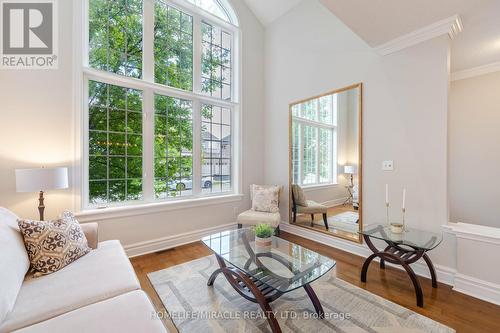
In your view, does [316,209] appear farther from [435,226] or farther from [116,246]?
[116,246]

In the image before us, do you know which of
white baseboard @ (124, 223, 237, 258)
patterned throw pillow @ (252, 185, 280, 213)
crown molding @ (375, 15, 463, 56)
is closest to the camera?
crown molding @ (375, 15, 463, 56)

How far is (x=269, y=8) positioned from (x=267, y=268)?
14.7 ft

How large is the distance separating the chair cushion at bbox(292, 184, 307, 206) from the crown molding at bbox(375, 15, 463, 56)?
2249mm

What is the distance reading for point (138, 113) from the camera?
3107mm

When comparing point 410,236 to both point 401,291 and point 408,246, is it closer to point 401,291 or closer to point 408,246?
point 408,246

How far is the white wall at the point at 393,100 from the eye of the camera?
2.28 metres

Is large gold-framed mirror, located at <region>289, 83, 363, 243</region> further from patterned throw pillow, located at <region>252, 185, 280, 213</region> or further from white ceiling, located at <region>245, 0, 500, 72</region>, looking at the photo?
white ceiling, located at <region>245, 0, 500, 72</region>

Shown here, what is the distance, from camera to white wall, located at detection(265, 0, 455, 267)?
2.28 metres

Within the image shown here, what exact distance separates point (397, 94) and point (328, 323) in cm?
253

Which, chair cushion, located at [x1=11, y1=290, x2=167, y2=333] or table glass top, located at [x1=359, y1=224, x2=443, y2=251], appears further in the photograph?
table glass top, located at [x1=359, y1=224, x2=443, y2=251]

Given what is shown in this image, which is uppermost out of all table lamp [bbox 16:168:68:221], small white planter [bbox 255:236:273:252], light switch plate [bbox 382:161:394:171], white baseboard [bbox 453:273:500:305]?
light switch plate [bbox 382:161:394:171]

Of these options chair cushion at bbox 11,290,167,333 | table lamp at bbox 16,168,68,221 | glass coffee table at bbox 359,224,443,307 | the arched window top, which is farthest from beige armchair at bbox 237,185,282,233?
the arched window top

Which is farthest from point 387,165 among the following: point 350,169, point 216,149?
point 216,149

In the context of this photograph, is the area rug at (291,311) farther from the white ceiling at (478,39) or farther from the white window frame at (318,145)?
the white ceiling at (478,39)
